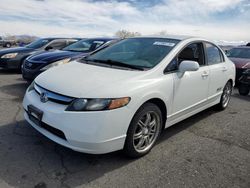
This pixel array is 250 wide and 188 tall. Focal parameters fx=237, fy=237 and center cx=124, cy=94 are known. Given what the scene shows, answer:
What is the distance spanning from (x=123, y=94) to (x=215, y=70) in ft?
8.12

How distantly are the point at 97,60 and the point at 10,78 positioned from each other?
4.93 meters

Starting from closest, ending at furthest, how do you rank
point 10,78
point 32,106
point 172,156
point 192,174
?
point 192,174, point 32,106, point 172,156, point 10,78

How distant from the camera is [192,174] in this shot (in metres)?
2.75

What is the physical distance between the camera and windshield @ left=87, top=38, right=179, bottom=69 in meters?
3.39

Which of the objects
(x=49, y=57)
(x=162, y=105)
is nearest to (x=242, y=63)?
(x=162, y=105)

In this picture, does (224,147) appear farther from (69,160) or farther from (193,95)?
(69,160)

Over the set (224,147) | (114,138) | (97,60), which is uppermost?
(97,60)

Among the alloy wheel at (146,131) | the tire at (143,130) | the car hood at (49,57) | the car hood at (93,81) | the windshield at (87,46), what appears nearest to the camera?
the car hood at (93,81)

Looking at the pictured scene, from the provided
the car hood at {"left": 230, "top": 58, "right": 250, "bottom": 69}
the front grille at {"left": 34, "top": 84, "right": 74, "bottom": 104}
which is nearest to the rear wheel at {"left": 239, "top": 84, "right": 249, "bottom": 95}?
the car hood at {"left": 230, "top": 58, "right": 250, "bottom": 69}

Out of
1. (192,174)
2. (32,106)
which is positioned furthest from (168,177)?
(32,106)

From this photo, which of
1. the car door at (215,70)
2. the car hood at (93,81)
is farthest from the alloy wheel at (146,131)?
the car door at (215,70)

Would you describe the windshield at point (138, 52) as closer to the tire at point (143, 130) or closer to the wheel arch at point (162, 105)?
the wheel arch at point (162, 105)

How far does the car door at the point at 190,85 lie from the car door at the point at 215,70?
0.19 m

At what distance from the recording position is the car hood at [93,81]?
8.51 feet
